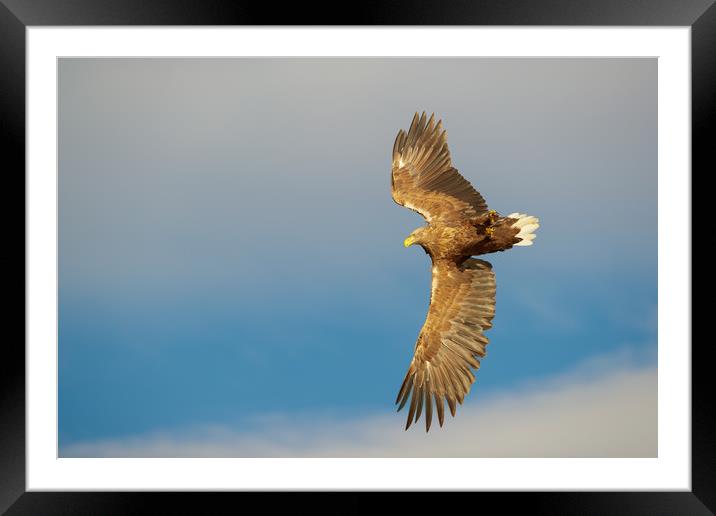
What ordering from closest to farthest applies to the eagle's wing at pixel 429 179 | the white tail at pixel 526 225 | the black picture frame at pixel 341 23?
the black picture frame at pixel 341 23, the white tail at pixel 526 225, the eagle's wing at pixel 429 179

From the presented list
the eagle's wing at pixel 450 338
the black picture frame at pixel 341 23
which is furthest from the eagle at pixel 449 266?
the black picture frame at pixel 341 23

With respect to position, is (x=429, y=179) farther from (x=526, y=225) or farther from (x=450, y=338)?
(x=450, y=338)

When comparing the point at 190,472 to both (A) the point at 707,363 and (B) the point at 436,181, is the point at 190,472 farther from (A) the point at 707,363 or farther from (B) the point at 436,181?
(A) the point at 707,363

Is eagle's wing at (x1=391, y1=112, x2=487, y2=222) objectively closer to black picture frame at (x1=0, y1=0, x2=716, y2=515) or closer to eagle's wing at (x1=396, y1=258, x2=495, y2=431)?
eagle's wing at (x1=396, y1=258, x2=495, y2=431)

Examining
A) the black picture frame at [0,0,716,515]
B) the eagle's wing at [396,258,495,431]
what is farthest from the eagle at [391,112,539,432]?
the black picture frame at [0,0,716,515]

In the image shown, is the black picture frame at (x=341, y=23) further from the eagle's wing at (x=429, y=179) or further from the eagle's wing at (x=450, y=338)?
the eagle's wing at (x=429, y=179)

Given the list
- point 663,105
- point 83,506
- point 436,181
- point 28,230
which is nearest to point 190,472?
point 83,506
